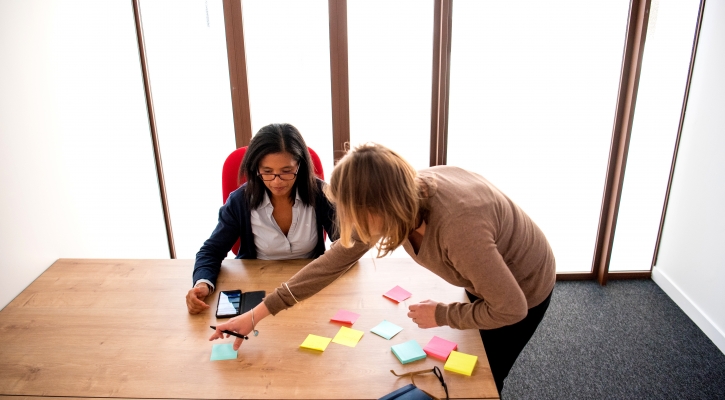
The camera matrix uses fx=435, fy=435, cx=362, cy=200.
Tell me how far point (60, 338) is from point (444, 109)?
6.72 ft

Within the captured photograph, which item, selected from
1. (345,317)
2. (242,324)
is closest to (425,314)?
(345,317)

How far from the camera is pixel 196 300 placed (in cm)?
137

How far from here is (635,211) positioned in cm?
270

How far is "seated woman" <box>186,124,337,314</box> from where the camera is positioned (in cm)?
157

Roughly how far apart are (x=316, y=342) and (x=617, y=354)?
1715mm

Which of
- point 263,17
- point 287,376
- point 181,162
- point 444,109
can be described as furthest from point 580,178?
point 181,162

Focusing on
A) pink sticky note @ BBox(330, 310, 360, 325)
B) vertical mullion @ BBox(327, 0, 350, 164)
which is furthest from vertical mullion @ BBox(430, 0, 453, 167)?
pink sticky note @ BBox(330, 310, 360, 325)

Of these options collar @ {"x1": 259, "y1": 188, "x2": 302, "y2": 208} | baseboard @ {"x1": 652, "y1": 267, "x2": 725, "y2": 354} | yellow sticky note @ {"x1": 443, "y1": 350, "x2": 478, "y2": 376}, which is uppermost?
collar @ {"x1": 259, "y1": 188, "x2": 302, "y2": 208}

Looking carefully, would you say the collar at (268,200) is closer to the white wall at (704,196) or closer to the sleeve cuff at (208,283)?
the sleeve cuff at (208,283)

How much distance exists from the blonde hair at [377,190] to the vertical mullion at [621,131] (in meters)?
2.02

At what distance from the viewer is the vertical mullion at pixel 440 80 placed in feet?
7.68

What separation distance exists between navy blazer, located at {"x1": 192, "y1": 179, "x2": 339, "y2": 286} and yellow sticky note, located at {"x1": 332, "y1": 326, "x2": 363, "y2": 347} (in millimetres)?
533

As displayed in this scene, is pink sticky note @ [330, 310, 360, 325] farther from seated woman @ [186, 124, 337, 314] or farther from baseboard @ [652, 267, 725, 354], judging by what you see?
baseboard @ [652, 267, 725, 354]

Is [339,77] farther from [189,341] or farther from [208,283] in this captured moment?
[189,341]
